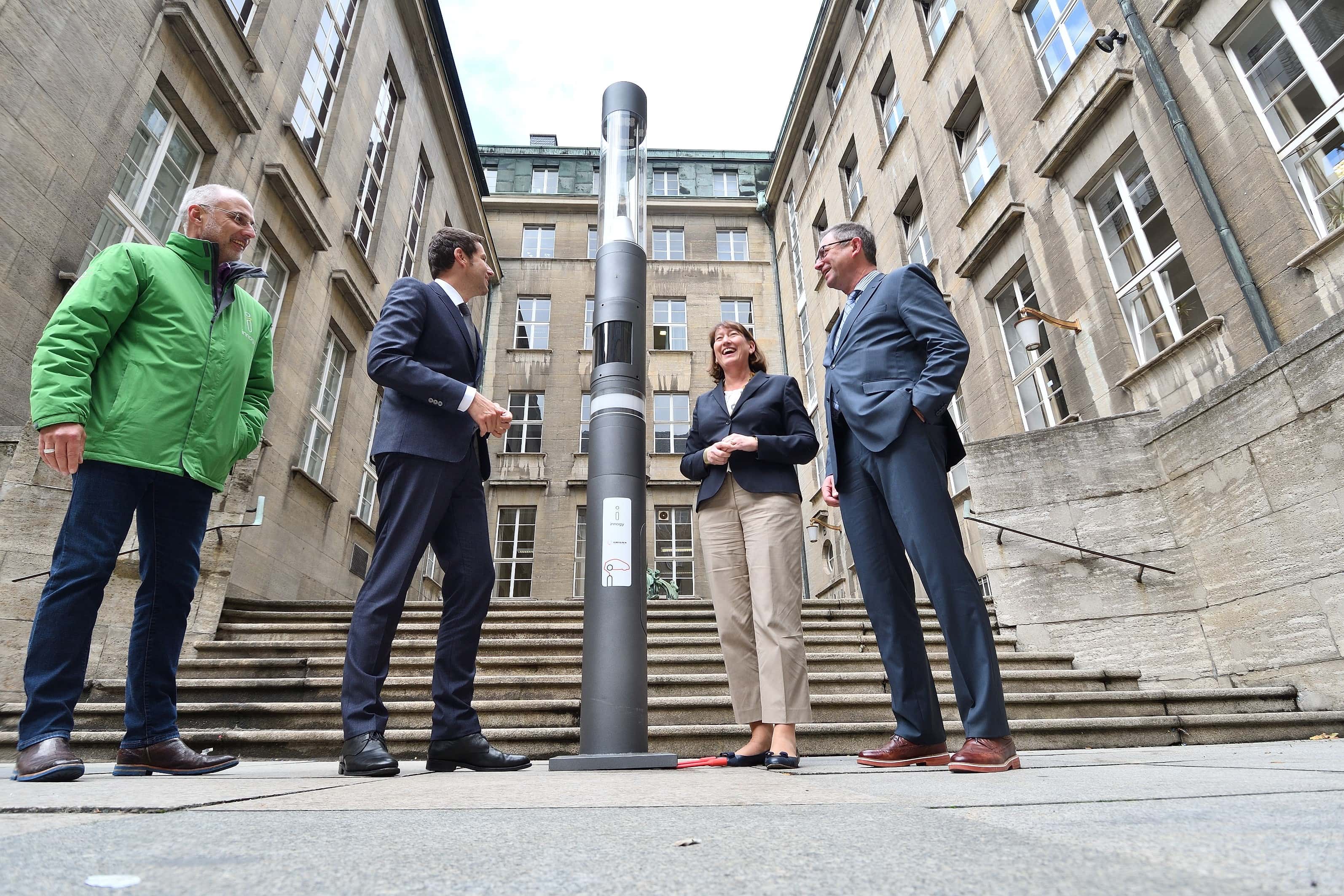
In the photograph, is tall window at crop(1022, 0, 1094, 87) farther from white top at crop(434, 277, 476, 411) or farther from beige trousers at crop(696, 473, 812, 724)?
white top at crop(434, 277, 476, 411)

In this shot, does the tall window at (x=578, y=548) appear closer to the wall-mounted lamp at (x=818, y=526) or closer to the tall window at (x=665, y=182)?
the wall-mounted lamp at (x=818, y=526)

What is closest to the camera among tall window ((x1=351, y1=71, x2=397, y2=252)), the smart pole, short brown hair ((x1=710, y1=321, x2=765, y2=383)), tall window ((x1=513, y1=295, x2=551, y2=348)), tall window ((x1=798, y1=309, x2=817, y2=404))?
the smart pole

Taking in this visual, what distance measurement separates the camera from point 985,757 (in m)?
2.43

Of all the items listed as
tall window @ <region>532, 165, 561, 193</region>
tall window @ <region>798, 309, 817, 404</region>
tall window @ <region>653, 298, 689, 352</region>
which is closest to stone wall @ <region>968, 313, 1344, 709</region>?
tall window @ <region>798, 309, 817, 404</region>

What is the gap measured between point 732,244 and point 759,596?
2331 cm

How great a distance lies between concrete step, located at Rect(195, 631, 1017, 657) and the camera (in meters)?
5.96

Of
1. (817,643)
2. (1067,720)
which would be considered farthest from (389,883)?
(817,643)

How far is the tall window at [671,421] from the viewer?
838 inches

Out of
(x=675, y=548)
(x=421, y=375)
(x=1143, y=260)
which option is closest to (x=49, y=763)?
(x=421, y=375)

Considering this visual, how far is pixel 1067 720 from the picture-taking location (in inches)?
176

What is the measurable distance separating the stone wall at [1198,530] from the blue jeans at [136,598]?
6.03 metres

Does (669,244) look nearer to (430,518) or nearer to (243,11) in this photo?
(243,11)

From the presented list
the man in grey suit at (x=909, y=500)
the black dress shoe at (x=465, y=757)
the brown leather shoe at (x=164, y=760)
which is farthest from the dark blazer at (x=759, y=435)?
the brown leather shoe at (x=164, y=760)

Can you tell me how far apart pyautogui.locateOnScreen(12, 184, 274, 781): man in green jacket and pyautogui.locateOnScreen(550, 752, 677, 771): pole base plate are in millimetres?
1329
